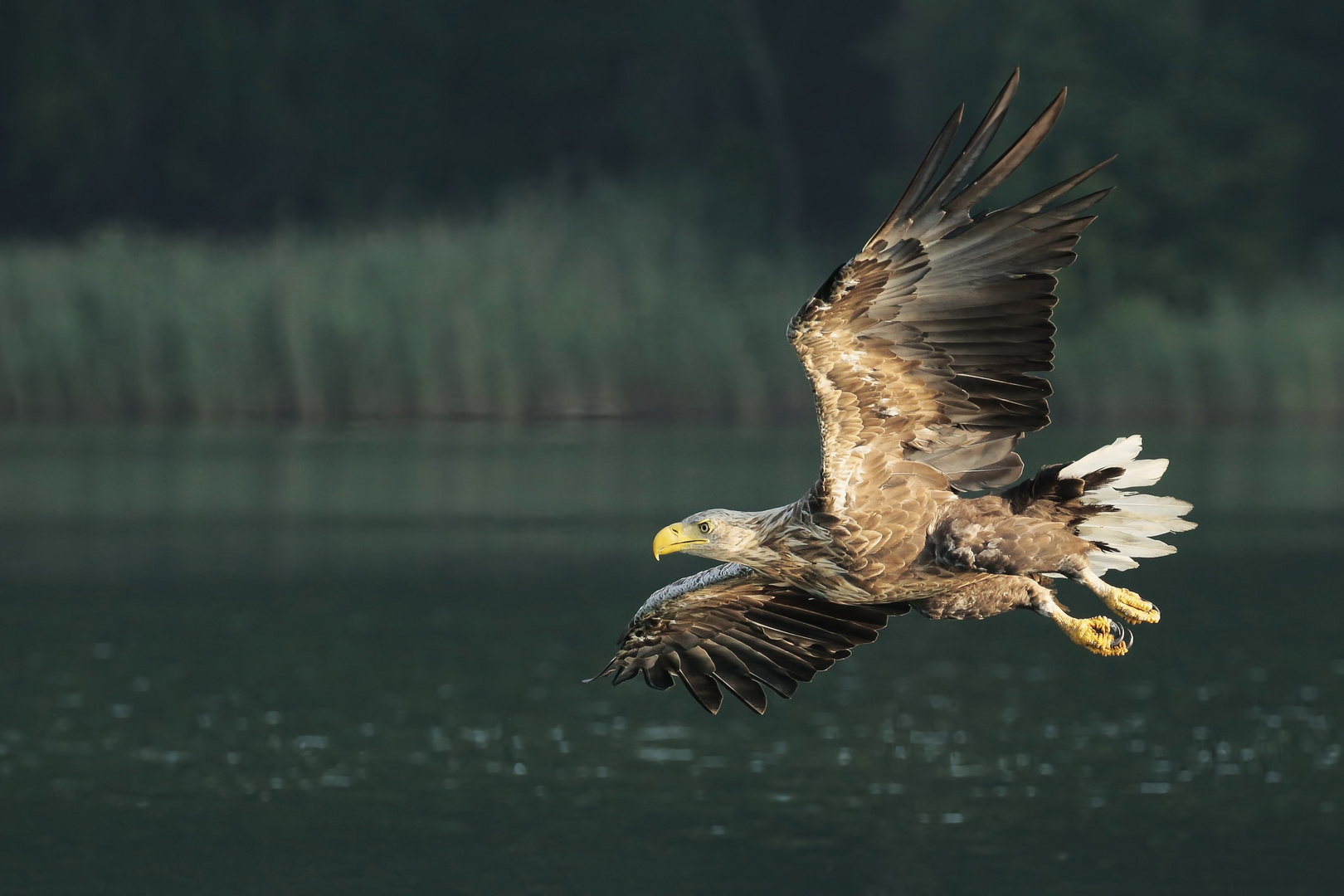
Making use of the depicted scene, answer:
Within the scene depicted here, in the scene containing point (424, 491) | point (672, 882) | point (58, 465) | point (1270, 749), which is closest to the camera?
point (672, 882)

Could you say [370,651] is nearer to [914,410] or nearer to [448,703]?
[448,703]

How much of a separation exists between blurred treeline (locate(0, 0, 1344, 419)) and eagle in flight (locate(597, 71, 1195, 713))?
25027 mm

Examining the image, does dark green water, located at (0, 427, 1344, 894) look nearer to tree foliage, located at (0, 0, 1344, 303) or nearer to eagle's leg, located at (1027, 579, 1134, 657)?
eagle's leg, located at (1027, 579, 1134, 657)

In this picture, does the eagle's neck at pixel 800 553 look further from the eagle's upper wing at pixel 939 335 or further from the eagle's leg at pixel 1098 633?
the eagle's leg at pixel 1098 633

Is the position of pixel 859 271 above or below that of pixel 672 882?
above

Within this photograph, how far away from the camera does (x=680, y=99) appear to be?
5138cm

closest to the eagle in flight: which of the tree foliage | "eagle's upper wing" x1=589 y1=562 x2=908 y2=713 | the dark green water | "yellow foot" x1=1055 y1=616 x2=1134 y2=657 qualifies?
"yellow foot" x1=1055 y1=616 x2=1134 y2=657

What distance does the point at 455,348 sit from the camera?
3331 centimetres

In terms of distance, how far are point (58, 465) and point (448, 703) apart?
15.3 metres

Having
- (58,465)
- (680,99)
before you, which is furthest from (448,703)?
(680,99)

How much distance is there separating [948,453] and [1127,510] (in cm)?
70

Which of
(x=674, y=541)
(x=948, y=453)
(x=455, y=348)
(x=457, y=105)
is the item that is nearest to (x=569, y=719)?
(x=674, y=541)

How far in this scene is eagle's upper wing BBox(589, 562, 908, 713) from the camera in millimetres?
9562

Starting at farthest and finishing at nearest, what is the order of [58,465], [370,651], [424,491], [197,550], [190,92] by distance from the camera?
[190,92] → [58,465] → [424,491] → [197,550] → [370,651]
